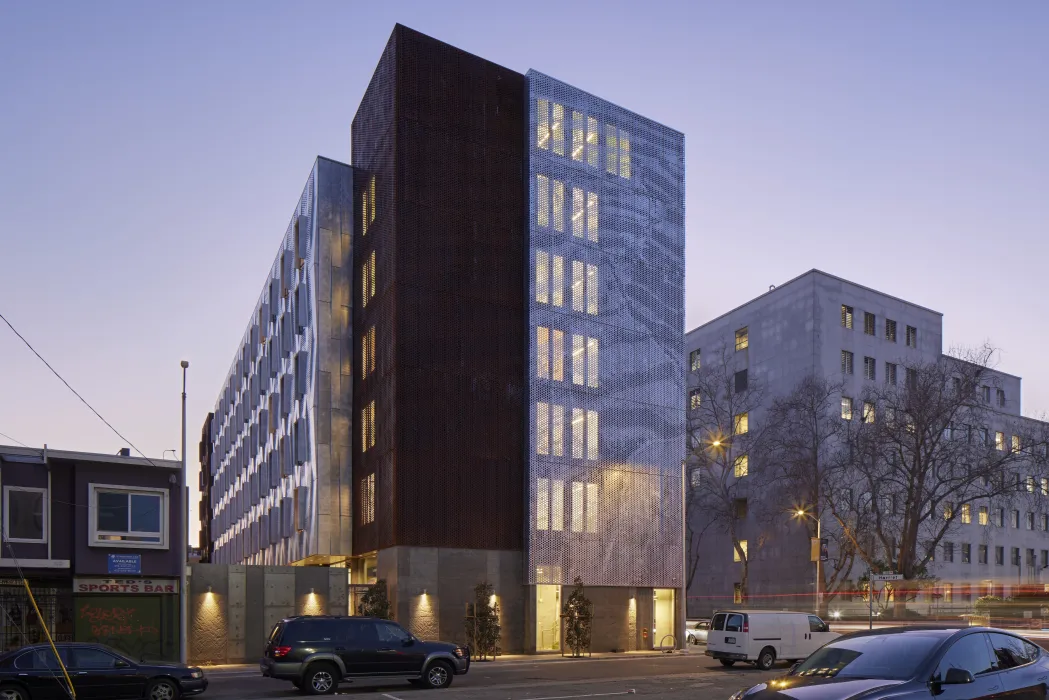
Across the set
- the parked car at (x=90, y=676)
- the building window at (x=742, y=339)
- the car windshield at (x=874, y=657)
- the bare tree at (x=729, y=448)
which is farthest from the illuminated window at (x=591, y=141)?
the car windshield at (x=874, y=657)

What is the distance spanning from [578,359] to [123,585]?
73.8 feet

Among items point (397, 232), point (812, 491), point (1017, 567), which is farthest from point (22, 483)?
point (1017, 567)

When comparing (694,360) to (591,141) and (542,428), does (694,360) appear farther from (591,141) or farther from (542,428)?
(542,428)

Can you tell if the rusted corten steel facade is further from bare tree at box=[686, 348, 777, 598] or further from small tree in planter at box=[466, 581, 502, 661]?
bare tree at box=[686, 348, 777, 598]

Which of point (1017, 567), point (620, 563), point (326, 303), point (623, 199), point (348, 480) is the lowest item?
point (1017, 567)

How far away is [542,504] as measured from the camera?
44562mm

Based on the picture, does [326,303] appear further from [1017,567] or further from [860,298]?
[1017,567]

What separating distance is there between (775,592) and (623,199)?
3628 cm

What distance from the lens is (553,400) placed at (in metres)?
45.7

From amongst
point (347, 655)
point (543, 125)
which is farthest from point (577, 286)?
point (347, 655)

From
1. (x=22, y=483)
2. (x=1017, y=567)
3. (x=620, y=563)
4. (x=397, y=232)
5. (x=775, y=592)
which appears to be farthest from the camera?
(x=1017, y=567)

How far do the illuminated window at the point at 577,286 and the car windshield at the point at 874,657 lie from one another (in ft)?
117

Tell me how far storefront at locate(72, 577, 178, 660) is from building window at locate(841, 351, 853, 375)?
2076 inches

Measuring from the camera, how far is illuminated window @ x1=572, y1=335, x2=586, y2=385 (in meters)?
46.7
